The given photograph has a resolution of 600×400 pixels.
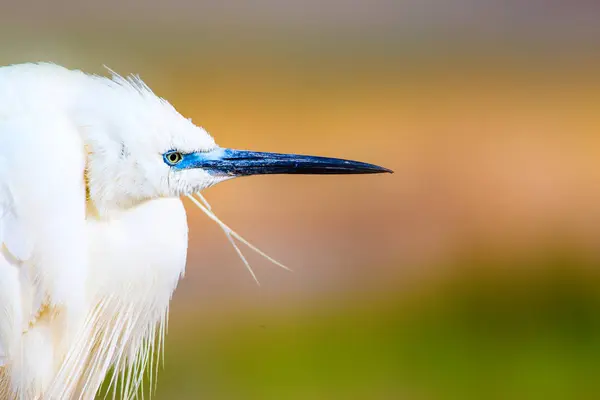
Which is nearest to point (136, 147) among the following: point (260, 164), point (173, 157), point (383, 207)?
point (173, 157)

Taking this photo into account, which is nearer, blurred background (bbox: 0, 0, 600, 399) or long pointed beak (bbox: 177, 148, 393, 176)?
long pointed beak (bbox: 177, 148, 393, 176)

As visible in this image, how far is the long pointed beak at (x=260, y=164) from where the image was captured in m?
1.35

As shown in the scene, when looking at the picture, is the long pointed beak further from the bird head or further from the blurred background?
the blurred background

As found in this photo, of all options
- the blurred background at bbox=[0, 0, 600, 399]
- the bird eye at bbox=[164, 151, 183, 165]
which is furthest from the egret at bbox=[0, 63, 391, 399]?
the blurred background at bbox=[0, 0, 600, 399]

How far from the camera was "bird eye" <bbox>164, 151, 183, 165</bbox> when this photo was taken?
131 centimetres

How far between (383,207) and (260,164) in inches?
96.2

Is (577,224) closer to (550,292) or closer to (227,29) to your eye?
(550,292)

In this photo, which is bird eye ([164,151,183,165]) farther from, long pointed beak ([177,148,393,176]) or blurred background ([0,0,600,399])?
blurred background ([0,0,600,399])

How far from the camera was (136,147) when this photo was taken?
128cm

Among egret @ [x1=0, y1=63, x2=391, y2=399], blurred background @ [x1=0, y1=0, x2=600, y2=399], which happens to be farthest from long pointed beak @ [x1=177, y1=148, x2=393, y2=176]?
blurred background @ [x1=0, y1=0, x2=600, y2=399]

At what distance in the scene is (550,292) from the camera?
12.9ft

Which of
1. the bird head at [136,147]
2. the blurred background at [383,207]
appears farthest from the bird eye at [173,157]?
the blurred background at [383,207]

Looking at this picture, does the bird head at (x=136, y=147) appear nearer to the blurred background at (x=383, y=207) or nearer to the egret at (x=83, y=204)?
the egret at (x=83, y=204)

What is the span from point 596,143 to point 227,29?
1.82m
